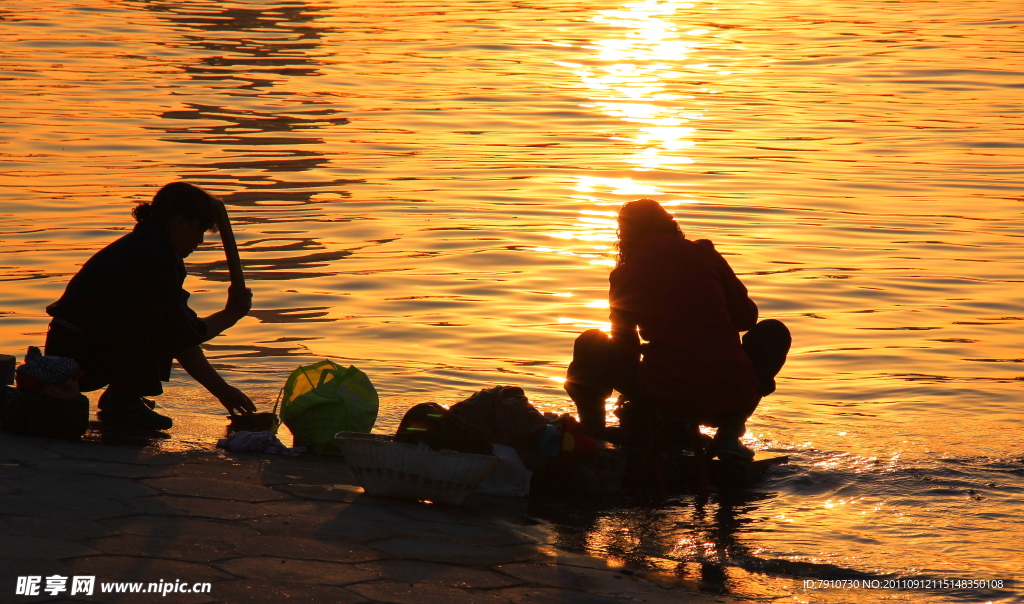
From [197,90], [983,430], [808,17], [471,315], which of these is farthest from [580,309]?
[808,17]

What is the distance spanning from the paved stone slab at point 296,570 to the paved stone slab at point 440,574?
77mm

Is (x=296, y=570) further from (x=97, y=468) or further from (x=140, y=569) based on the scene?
(x=97, y=468)

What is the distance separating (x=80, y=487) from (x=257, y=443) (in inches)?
45.2

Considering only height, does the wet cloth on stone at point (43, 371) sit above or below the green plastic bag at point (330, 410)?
above

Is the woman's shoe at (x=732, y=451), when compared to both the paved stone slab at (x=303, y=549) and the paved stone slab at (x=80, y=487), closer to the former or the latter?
the paved stone slab at (x=303, y=549)

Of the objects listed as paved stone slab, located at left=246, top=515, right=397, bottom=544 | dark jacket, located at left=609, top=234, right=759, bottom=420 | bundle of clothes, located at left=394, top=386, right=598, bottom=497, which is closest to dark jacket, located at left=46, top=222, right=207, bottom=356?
bundle of clothes, located at left=394, top=386, right=598, bottom=497

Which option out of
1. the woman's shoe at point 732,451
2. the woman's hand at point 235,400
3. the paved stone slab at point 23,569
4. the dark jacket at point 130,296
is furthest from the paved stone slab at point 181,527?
the woman's shoe at point 732,451

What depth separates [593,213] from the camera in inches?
532

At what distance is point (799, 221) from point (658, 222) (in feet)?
24.8

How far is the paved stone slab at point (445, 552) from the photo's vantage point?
450 centimetres

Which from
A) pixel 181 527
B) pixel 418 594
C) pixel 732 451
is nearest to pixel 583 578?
pixel 418 594

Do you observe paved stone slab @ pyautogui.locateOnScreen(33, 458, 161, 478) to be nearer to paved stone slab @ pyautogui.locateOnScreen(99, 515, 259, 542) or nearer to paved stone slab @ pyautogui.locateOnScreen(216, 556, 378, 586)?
paved stone slab @ pyautogui.locateOnScreen(99, 515, 259, 542)

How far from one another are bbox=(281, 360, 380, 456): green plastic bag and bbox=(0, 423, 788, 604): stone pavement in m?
0.55

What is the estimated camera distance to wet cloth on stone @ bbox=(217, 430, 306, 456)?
230 inches
